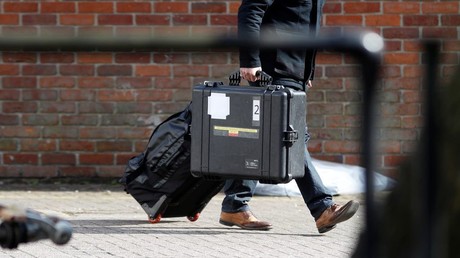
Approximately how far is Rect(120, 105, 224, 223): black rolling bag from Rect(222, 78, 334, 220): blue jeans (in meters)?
0.10

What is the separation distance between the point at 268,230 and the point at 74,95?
8.69ft

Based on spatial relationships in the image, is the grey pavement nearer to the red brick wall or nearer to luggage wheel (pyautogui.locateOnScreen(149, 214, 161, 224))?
luggage wheel (pyautogui.locateOnScreen(149, 214, 161, 224))

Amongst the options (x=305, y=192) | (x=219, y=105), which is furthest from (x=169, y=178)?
(x=305, y=192)

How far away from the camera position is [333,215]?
6156mm

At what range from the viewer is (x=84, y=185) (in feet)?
27.8

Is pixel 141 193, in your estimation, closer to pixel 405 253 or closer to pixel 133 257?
pixel 133 257

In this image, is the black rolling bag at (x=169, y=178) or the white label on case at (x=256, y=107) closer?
the white label on case at (x=256, y=107)

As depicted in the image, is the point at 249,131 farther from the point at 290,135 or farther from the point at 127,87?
the point at 127,87

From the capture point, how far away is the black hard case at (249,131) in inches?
228

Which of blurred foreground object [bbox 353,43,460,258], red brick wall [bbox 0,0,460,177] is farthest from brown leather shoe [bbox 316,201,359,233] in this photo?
blurred foreground object [bbox 353,43,460,258]

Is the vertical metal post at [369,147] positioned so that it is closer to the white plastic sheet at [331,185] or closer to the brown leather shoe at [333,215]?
the brown leather shoe at [333,215]

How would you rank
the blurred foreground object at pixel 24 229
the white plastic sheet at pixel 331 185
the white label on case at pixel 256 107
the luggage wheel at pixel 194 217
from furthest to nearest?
the white plastic sheet at pixel 331 185 < the luggage wheel at pixel 194 217 < the white label on case at pixel 256 107 < the blurred foreground object at pixel 24 229

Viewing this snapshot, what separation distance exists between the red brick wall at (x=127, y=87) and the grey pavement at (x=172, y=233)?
20.5 inches

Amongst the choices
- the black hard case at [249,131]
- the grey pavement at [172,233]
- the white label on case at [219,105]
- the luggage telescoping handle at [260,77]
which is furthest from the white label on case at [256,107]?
the grey pavement at [172,233]
